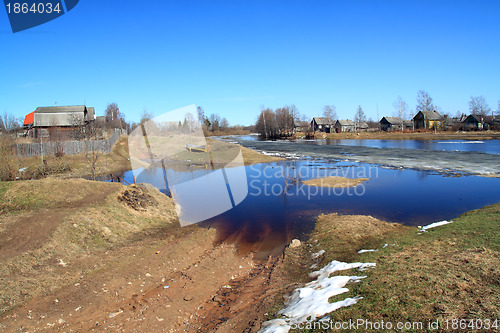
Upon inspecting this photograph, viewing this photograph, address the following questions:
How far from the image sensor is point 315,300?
6340mm

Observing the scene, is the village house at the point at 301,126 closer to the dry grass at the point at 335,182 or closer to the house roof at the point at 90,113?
the house roof at the point at 90,113

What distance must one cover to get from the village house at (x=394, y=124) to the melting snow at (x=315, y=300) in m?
121

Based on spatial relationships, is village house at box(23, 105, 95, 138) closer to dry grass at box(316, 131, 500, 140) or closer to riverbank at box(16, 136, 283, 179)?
riverbank at box(16, 136, 283, 179)

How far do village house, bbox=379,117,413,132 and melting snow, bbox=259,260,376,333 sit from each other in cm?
12062

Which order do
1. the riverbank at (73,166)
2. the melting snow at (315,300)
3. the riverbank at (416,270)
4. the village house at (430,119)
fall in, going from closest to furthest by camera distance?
the riverbank at (416,270) < the melting snow at (315,300) < the riverbank at (73,166) < the village house at (430,119)

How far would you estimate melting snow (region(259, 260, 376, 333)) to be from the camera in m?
5.69

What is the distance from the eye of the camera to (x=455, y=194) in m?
19.8

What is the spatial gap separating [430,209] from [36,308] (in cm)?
1724

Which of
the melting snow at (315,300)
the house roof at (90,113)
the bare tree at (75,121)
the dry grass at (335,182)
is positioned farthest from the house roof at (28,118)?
the melting snow at (315,300)

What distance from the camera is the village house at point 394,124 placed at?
11741 cm

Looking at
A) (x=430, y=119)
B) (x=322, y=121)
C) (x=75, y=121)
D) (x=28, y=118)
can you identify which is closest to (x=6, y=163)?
(x=75, y=121)

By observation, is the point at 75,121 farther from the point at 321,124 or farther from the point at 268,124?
the point at 321,124

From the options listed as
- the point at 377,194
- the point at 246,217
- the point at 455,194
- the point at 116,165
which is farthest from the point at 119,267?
the point at 116,165

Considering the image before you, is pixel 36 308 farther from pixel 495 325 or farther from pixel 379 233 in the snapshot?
pixel 379 233
